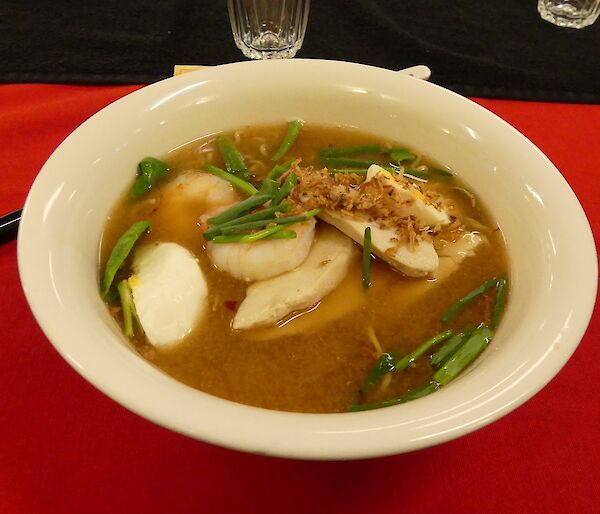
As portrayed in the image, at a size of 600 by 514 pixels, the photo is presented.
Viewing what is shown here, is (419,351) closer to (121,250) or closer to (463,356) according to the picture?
(463,356)

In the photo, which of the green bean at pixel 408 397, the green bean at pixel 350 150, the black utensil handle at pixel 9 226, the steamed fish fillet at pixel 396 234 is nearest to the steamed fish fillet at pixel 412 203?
the steamed fish fillet at pixel 396 234

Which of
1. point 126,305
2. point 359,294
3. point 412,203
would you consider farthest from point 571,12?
point 126,305

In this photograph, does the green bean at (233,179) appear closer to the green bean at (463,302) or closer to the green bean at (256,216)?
the green bean at (256,216)

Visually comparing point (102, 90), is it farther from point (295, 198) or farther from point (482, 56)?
point (482, 56)

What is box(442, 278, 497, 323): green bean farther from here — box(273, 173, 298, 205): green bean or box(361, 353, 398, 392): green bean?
box(273, 173, 298, 205): green bean

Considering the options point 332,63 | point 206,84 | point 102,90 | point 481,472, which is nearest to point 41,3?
point 102,90

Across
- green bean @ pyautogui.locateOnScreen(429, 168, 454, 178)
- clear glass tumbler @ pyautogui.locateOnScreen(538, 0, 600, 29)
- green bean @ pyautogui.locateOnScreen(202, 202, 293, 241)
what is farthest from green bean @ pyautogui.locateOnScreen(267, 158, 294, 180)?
clear glass tumbler @ pyautogui.locateOnScreen(538, 0, 600, 29)
